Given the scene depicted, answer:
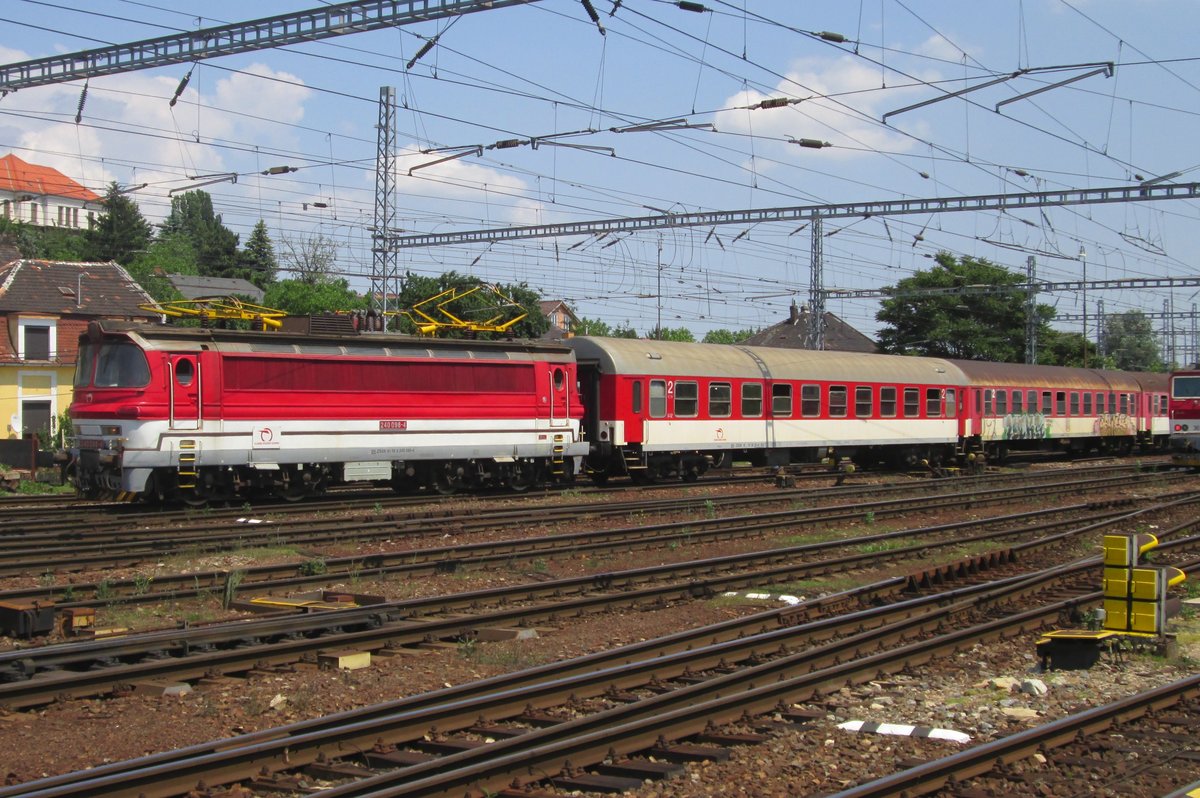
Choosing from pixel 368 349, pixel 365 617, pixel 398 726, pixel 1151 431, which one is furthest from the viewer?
pixel 1151 431

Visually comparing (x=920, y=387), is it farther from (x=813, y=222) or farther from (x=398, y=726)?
(x=398, y=726)

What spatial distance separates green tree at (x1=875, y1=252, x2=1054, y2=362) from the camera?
6500 centimetres

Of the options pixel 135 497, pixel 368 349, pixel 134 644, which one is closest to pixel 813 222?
pixel 368 349

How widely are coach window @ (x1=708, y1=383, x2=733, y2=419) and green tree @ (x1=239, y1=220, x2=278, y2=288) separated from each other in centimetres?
8183

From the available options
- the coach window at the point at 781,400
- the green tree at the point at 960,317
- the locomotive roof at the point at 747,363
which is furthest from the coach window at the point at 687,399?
the green tree at the point at 960,317

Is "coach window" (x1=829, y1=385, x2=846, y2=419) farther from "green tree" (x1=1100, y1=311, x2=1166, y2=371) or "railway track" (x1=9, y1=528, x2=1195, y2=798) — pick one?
"green tree" (x1=1100, y1=311, x2=1166, y2=371)

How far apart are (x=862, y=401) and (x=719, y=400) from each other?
5692 mm

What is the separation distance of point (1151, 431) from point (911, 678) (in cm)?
4087

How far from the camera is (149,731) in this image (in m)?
7.54

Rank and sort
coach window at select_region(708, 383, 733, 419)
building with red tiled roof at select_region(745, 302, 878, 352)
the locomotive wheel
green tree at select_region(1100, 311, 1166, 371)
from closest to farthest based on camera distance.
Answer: the locomotive wheel < coach window at select_region(708, 383, 733, 419) < building with red tiled roof at select_region(745, 302, 878, 352) < green tree at select_region(1100, 311, 1166, 371)

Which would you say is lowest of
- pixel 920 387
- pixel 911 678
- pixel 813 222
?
pixel 911 678

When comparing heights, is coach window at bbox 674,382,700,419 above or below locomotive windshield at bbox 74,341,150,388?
below

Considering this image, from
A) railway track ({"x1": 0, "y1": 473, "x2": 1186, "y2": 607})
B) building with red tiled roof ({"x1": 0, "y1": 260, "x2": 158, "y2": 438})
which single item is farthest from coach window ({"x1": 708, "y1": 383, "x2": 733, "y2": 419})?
building with red tiled roof ({"x1": 0, "y1": 260, "x2": 158, "y2": 438})

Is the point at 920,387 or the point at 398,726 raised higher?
the point at 920,387
